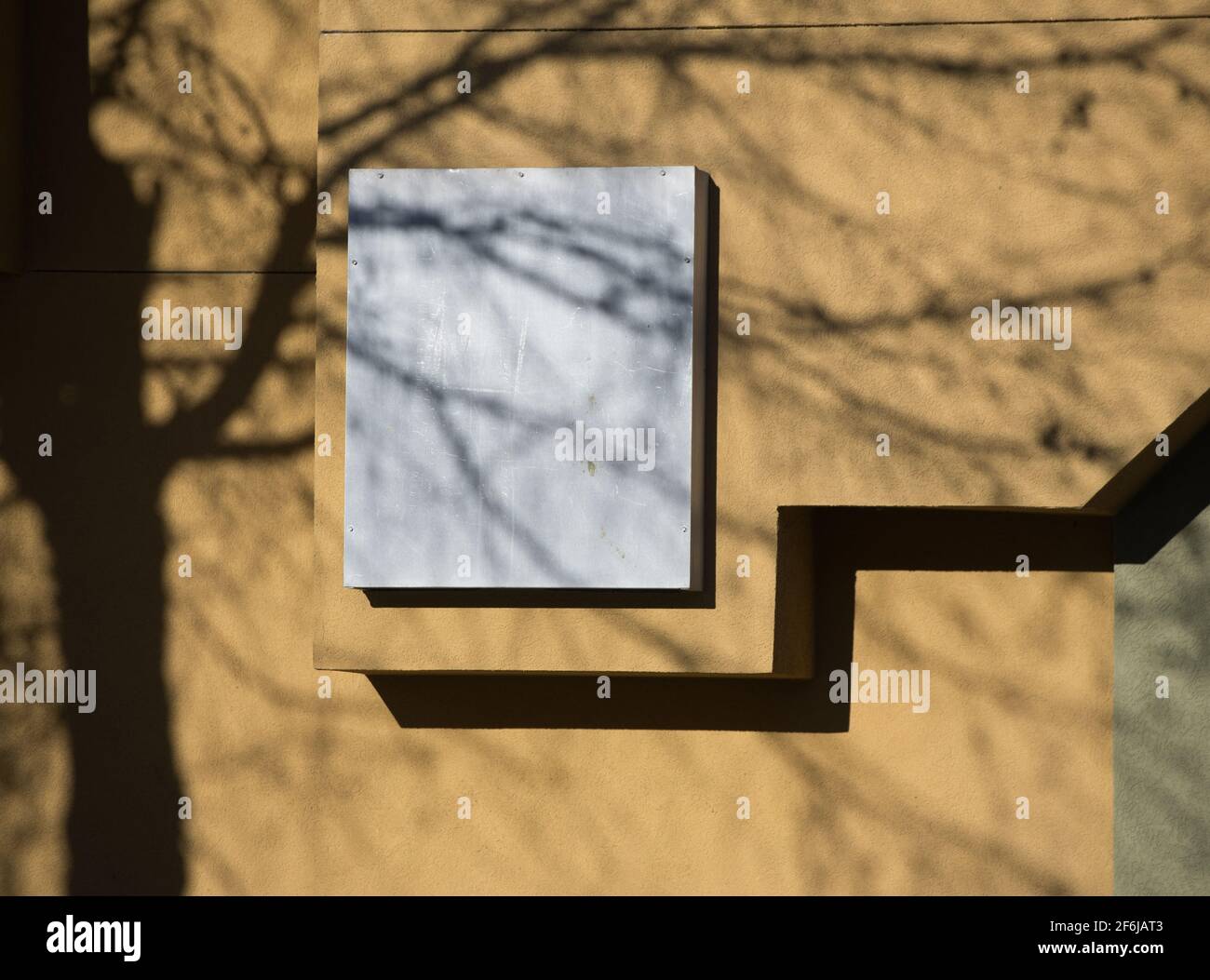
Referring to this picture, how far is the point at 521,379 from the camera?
609cm

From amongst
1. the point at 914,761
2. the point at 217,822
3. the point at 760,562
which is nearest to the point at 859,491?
the point at 760,562

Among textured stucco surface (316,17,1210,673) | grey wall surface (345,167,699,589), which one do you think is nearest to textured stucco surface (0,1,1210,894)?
textured stucco surface (316,17,1210,673)

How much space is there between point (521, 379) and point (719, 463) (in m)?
0.85

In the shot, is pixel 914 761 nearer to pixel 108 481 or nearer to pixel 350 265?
pixel 350 265

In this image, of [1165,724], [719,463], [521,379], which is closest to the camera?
[521,379]

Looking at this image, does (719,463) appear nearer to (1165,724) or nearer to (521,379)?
(521,379)

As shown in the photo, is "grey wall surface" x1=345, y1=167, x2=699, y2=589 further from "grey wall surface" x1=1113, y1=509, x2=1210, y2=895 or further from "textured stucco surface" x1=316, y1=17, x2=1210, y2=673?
"grey wall surface" x1=1113, y1=509, x2=1210, y2=895

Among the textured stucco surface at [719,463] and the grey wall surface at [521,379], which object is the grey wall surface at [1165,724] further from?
the grey wall surface at [521,379]

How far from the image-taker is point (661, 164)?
6.20 m

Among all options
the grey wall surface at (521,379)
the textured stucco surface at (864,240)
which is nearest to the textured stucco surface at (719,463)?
the textured stucco surface at (864,240)

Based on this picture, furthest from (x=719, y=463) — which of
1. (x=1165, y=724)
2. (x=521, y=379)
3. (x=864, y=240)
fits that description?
(x=1165, y=724)

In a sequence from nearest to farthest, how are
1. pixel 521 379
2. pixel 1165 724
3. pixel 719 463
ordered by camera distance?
pixel 521 379, pixel 719 463, pixel 1165 724

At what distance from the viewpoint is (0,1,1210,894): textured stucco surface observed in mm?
6078

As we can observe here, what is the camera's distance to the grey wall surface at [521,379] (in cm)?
605
